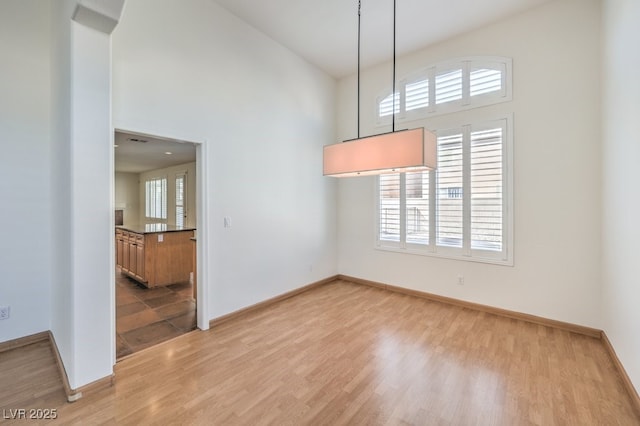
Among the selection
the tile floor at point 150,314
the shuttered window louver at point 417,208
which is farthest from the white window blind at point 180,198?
the shuttered window louver at point 417,208

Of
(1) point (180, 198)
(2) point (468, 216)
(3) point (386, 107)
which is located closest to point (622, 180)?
(2) point (468, 216)

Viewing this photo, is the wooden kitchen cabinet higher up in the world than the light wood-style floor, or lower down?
higher up

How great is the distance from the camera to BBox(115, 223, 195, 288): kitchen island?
15.6 feet

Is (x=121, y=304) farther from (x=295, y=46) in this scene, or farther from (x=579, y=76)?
(x=579, y=76)

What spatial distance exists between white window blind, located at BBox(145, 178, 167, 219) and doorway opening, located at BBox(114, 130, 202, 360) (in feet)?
0.11

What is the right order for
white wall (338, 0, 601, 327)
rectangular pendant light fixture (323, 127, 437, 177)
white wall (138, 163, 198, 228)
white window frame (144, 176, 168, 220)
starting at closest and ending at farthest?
rectangular pendant light fixture (323, 127, 437, 177) < white wall (338, 0, 601, 327) < white wall (138, 163, 198, 228) < white window frame (144, 176, 168, 220)

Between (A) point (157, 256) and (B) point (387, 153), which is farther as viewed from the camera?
(A) point (157, 256)

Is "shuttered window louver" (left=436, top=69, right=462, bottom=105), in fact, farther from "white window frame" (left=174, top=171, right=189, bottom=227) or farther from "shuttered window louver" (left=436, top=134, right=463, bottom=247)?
"white window frame" (left=174, top=171, right=189, bottom=227)

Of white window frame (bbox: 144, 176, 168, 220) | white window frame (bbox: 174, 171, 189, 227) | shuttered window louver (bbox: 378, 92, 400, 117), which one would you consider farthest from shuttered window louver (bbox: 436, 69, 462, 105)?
white window frame (bbox: 144, 176, 168, 220)

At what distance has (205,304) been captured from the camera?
10.7 ft

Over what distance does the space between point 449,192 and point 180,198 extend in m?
7.30

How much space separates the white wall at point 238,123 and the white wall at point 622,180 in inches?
145

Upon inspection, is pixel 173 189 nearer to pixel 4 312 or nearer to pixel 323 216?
pixel 323 216

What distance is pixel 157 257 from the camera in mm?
4840
